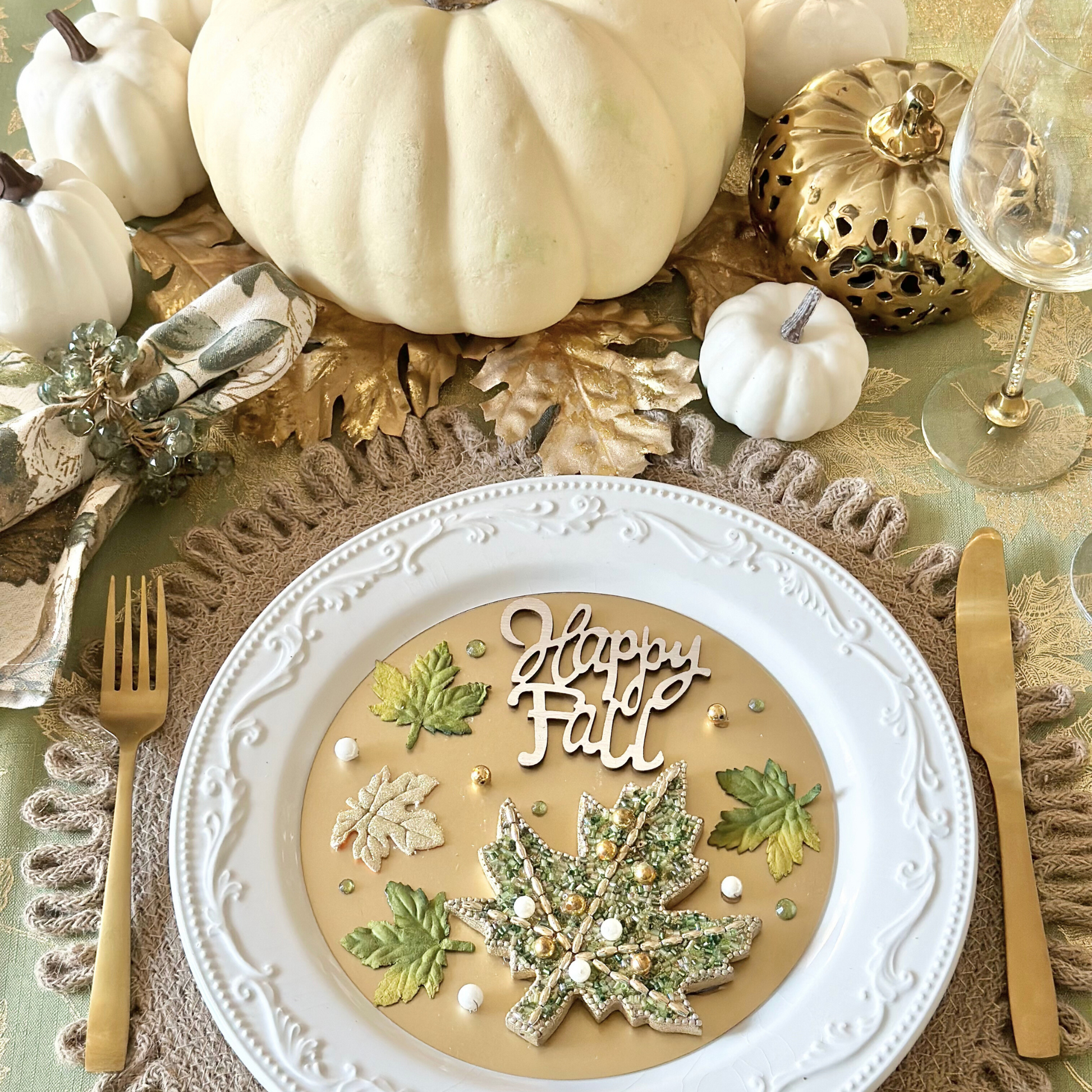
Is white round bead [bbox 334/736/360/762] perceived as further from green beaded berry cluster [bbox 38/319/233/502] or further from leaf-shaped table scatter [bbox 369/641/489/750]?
green beaded berry cluster [bbox 38/319/233/502]

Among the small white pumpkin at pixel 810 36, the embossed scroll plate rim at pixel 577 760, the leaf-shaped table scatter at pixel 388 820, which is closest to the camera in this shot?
the embossed scroll plate rim at pixel 577 760

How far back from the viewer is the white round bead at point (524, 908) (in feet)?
2.57

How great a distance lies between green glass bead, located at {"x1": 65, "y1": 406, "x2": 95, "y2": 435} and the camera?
0.96m

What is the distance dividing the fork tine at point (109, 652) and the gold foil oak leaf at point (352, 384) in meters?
0.23

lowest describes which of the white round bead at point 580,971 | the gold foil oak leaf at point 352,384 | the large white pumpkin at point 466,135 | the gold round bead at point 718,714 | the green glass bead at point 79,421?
the white round bead at point 580,971

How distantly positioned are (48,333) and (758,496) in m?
0.67

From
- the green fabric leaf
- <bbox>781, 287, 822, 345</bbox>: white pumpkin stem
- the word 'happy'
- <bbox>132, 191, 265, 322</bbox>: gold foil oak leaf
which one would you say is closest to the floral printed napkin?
the green fabric leaf

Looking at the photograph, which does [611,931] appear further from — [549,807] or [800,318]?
[800,318]

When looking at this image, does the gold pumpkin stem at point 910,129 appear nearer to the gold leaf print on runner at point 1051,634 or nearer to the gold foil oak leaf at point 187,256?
the gold leaf print on runner at point 1051,634

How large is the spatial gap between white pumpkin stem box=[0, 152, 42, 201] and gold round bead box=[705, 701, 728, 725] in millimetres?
756

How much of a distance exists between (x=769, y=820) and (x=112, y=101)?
92 cm

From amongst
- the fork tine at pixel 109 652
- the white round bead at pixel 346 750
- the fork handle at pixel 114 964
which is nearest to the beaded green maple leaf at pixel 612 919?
the white round bead at pixel 346 750

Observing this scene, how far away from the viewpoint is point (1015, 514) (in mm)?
1021

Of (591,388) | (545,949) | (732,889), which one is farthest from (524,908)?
(591,388)
